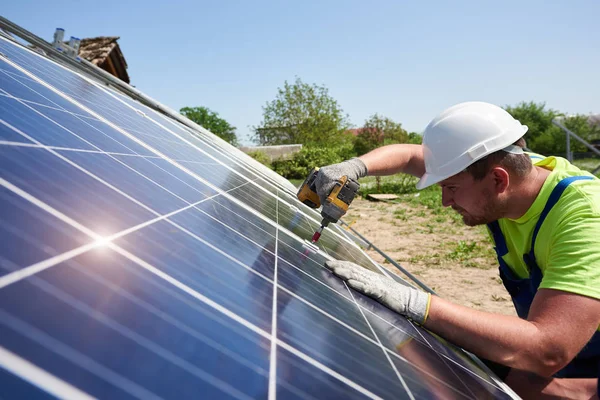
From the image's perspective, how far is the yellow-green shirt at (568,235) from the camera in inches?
102

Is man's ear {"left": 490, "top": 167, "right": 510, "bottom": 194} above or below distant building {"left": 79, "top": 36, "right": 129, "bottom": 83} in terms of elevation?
Result: above

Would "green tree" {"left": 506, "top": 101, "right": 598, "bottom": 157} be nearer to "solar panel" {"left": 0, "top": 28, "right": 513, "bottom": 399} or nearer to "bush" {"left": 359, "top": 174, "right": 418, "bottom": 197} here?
"bush" {"left": 359, "top": 174, "right": 418, "bottom": 197}

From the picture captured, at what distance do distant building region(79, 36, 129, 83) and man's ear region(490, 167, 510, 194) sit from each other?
17.0 m

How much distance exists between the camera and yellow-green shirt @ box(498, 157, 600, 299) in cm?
260

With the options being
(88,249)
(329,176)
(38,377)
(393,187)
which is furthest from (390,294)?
(393,187)

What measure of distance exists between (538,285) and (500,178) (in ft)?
2.96

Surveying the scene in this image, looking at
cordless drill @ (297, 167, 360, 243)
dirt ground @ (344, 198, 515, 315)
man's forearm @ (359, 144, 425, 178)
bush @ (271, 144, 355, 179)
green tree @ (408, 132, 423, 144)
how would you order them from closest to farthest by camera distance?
1. cordless drill @ (297, 167, 360, 243)
2. man's forearm @ (359, 144, 425, 178)
3. dirt ground @ (344, 198, 515, 315)
4. bush @ (271, 144, 355, 179)
5. green tree @ (408, 132, 423, 144)

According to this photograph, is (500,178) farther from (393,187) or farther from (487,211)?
A: (393,187)

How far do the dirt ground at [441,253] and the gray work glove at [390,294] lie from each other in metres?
A: 6.29

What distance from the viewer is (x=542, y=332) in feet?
8.39

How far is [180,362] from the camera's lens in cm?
103

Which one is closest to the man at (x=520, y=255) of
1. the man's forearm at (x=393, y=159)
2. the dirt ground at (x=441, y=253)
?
the man's forearm at (x=393, y=159)

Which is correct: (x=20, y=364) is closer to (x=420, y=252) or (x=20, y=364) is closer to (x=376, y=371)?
(x=376, y=371)

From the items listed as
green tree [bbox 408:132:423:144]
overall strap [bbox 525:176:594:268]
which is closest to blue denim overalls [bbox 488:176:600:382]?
overall strap [bbox 525:176:594:268]
